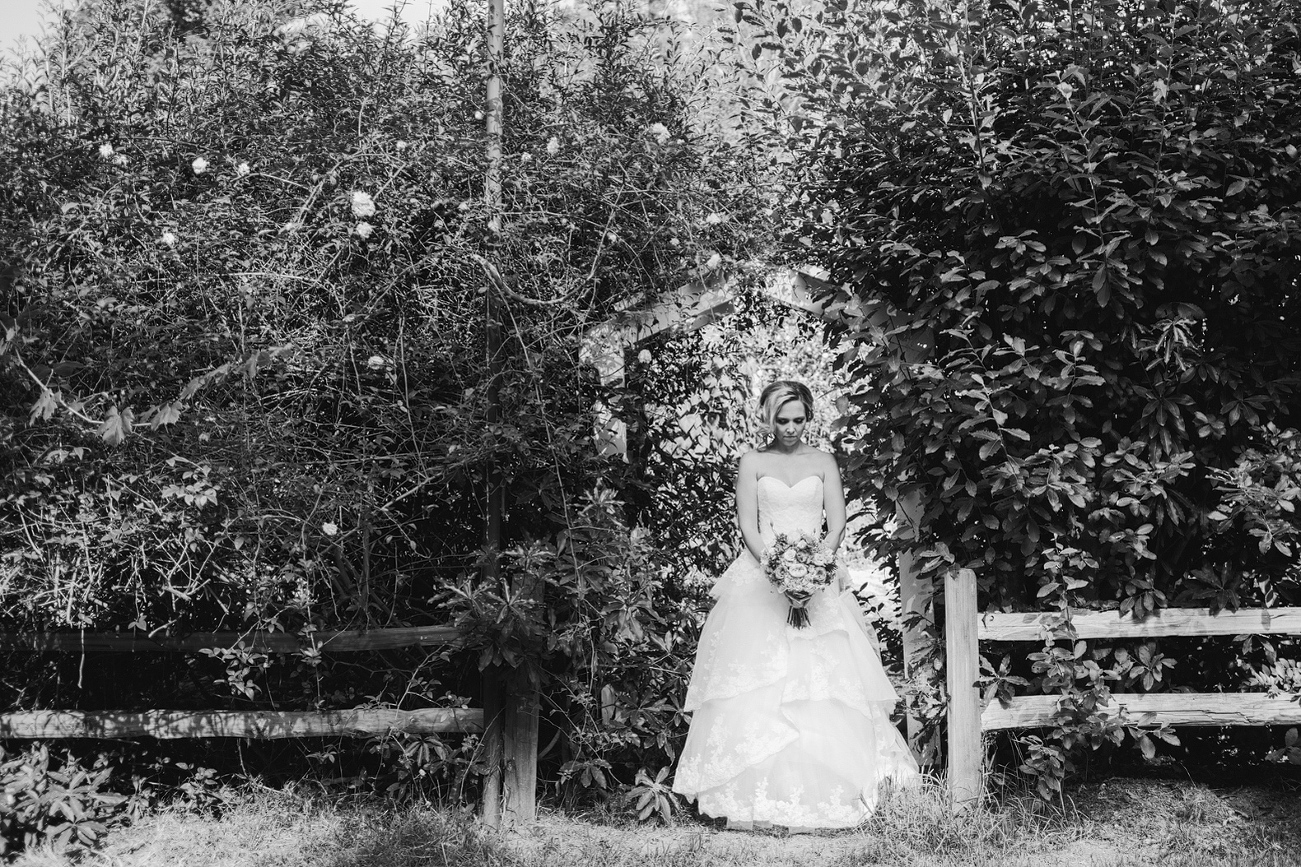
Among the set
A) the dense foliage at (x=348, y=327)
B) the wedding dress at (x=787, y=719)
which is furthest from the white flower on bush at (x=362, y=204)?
the wedding dress at (x=787, y=719)

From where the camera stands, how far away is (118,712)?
17.1ft

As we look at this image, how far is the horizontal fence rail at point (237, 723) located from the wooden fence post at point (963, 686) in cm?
219

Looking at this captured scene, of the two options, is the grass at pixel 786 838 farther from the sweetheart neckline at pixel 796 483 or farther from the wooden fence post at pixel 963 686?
the sweetheart neckline at pixel 796 483

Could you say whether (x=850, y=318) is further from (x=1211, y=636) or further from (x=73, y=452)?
(x=73, y=452)

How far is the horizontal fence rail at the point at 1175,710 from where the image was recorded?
488 centimetres

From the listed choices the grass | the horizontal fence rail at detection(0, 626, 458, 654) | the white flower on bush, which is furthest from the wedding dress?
Answer: the white flower on bush

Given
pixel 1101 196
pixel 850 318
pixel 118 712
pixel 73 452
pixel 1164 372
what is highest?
pixel 1101 196

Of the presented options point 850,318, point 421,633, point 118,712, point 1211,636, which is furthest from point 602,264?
point 1211,636

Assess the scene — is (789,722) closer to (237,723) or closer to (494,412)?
(494,412)

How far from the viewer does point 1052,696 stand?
503 cm

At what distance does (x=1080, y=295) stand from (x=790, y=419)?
1465 millimetres

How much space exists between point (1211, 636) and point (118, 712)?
17.5 feet

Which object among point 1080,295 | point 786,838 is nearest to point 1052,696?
point 786,838

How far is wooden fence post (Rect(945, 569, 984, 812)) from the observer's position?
4992mm
